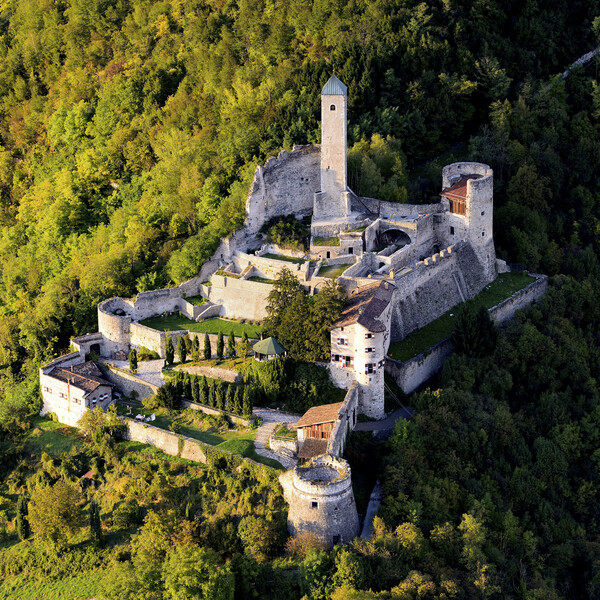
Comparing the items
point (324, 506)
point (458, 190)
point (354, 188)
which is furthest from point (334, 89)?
point (324, 506)

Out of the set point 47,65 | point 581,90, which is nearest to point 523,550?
point 581,90

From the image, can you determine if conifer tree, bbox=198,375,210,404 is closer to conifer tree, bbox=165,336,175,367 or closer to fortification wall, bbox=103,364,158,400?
fortification wall, bbox=103,364,158,400

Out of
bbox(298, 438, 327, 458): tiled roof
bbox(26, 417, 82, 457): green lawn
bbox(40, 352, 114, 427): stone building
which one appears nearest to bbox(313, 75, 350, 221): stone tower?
bbox(40, 352, 114, 427): stone building

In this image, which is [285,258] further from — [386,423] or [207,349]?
[386,423]

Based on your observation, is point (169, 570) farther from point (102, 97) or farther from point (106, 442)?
point (102, 97)

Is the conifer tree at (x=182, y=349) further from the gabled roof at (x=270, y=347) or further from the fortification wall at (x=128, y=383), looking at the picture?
the gabled roof at (x=270, y=347)
